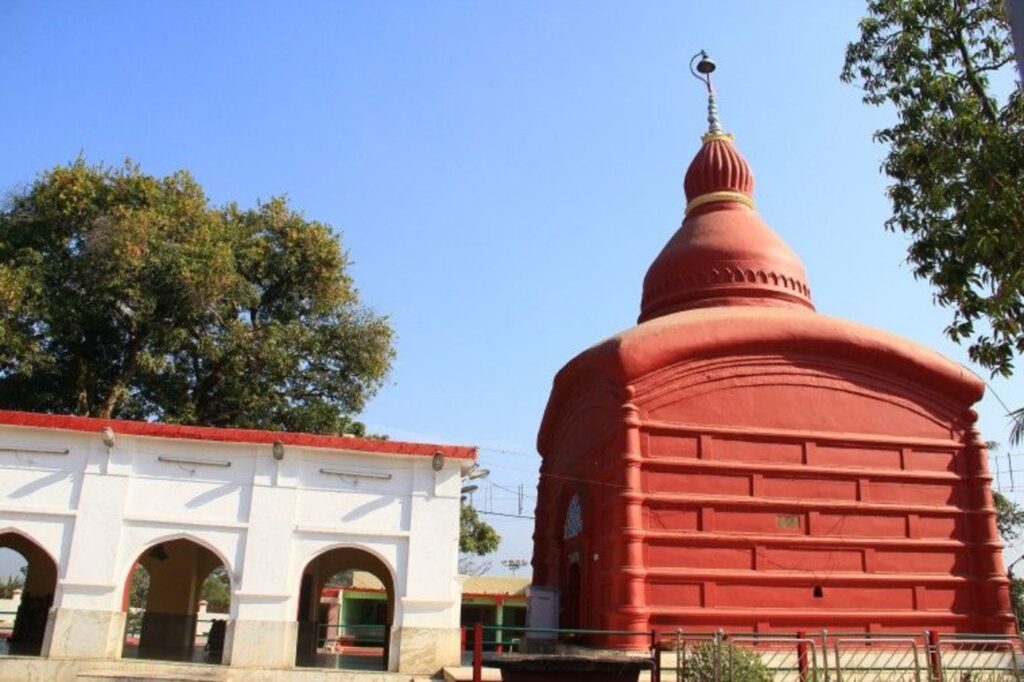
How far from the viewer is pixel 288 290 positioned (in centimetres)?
2297

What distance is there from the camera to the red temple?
1409cm

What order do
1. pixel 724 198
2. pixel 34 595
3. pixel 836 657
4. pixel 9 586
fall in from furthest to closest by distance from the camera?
1. pixel 9 586
2. pixel 724 198
3. pixel 34 595
4. pixel 836 657

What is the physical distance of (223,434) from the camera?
13.4 metres

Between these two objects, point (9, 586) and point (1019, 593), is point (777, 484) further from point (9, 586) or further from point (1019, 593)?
point (9, 586)

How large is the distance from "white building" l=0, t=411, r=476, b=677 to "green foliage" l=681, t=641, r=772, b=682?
3.86 metres

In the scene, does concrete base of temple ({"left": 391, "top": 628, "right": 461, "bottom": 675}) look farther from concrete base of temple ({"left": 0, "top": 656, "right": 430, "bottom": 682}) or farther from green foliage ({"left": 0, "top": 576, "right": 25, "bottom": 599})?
green foliage ({"left": 0, "top": 576, "right": 25, "bottom": 599})

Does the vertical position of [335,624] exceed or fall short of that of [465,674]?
it exceeds it

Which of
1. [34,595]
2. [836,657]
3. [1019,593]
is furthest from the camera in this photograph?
[1019,593]

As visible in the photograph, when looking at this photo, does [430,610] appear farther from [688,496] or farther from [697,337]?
[697,337]

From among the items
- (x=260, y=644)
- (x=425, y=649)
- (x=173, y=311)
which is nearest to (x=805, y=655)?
(x=425, y=649)

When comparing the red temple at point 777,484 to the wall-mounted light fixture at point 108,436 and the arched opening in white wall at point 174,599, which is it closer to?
the arched opening in white wall at point 174,599

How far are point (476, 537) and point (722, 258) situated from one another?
15.8 metres

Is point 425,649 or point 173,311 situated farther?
point 173,311

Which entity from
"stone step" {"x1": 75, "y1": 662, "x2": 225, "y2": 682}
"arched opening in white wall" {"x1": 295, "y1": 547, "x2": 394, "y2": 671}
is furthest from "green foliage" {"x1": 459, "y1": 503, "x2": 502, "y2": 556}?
"stone step" {"x1": 75, "y1": 662, "x2": 225, "y2": 682}
